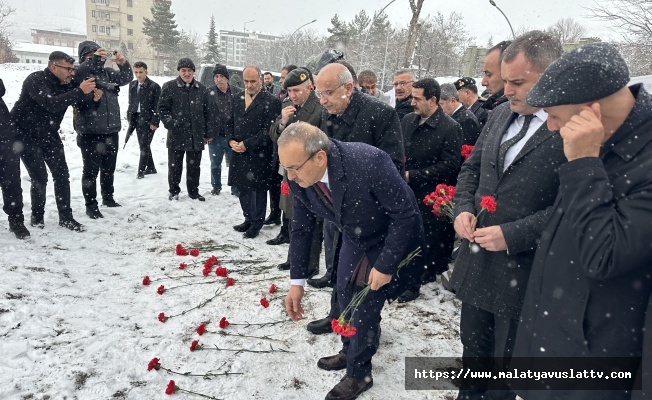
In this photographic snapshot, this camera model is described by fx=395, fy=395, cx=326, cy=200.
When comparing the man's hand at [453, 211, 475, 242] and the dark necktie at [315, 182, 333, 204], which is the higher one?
→ the dark necktie at [315, 182, 333, 204]

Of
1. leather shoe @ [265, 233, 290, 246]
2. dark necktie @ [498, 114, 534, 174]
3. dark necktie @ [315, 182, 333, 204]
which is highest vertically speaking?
dark necktie @ [498, 114, 534, 174]

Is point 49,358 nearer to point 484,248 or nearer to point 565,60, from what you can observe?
point 484,248

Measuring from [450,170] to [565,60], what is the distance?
2.54 metres

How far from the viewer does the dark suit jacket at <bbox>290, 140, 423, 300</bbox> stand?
8.04 ft

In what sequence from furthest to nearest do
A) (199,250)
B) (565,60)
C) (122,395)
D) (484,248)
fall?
1. (199,250)
2. (122,395)
3. (484,248)
4. (565,60)

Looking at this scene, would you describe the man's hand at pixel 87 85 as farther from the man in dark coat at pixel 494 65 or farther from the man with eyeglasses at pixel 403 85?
the man in dark coat at pixel 494 65

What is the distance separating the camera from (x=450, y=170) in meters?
4.10

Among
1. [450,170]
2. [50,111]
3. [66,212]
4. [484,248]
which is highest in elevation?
[50,111]

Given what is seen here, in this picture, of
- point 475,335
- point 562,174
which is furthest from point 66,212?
point 562,174

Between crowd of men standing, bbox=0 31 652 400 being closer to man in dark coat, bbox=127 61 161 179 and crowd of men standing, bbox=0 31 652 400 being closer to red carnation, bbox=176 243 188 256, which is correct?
red carnation, bbox=176 243 188 256

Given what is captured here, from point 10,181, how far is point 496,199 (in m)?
5.84

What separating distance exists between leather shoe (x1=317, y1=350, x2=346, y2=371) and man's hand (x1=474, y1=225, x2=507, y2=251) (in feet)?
5.50

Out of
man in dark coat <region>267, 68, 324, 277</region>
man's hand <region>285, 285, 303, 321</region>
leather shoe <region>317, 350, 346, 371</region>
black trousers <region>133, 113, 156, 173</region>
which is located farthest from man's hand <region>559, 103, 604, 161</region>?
black trousers <region>133, 113, 156, 173</region>

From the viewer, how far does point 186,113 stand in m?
7.04
